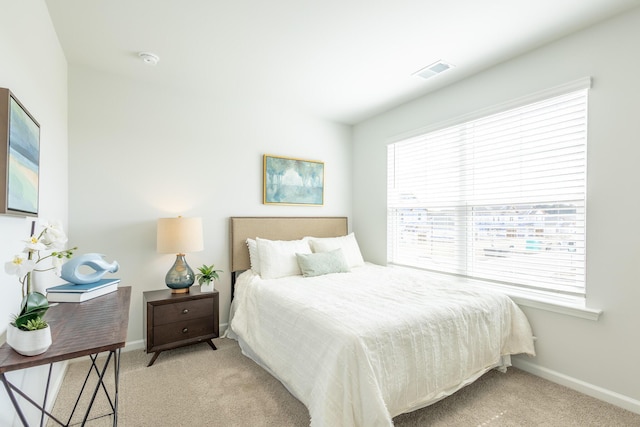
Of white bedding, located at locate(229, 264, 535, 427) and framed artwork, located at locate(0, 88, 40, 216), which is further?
white bedding, located at locate(229, 264, 535, 427)

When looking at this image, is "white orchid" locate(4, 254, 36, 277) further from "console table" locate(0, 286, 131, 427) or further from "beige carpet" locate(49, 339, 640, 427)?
"beige carpet" locate(49, 339, 640, 427)

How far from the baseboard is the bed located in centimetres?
18

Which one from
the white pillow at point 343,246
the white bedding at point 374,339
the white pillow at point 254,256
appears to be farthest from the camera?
the white pillow at point 343,246

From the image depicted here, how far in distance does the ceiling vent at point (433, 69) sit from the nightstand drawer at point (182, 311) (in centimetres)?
294

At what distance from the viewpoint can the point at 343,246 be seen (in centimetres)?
380

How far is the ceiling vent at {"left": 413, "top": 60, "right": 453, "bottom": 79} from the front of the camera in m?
2.78

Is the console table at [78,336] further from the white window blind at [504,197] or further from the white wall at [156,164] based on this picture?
the white window blind at [504,197]

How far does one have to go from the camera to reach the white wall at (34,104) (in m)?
1.35

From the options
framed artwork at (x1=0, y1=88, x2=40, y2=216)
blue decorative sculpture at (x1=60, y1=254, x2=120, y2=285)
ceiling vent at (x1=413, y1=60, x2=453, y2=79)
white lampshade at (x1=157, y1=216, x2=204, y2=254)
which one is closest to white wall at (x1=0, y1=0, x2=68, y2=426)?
framed artwork at (x1=0, y1=88, x2=40, y2=216)

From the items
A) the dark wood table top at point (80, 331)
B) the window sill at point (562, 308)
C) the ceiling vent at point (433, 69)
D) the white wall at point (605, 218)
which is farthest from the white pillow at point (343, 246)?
the dark wood table top at point (80, 331)

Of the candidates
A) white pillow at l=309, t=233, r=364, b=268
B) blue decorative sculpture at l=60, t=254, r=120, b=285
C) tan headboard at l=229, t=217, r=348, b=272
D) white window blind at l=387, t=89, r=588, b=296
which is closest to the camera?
blue decorative sculpture at l=60, t=254, r=120, b=285

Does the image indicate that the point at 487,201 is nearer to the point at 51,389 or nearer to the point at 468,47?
the point at 468,47

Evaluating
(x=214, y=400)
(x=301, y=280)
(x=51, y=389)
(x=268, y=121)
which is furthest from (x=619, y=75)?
(x=51, y=389)

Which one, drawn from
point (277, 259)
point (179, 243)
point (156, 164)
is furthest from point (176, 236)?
point (277, 259)
